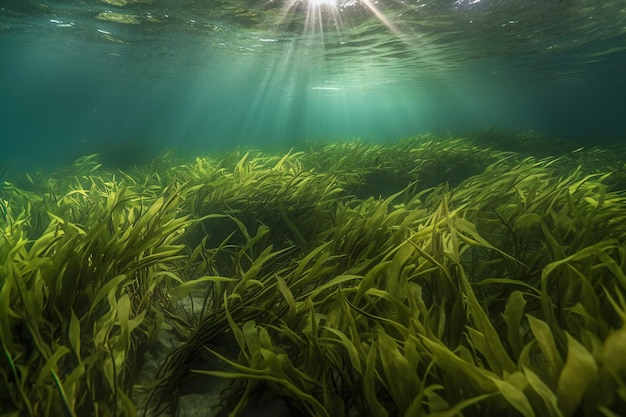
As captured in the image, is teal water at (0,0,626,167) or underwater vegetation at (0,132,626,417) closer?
underwater vegetation at (0,132,626,417)

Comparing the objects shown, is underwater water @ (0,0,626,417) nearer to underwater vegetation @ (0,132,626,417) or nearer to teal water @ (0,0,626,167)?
underwater vegetation @ (0,132,626,417)

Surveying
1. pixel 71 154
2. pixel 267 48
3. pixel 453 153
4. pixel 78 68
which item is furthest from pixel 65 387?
pixel 78 68

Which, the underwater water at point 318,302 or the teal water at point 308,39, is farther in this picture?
the teal water at point 308,39

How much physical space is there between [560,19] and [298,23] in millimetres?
9477

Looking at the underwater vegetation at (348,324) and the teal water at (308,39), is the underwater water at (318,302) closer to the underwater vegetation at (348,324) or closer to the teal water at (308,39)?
the underwater vegetation at (348,324)

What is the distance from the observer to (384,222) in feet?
8.01

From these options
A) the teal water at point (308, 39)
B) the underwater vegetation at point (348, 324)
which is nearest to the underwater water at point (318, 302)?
the underwater vegetation at point (348, 324)

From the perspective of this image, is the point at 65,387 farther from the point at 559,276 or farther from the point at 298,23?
the point at 298,23

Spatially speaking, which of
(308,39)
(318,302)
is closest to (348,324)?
(318,302)

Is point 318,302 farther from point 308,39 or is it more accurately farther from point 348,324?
point 308,39

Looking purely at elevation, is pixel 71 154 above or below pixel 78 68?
below

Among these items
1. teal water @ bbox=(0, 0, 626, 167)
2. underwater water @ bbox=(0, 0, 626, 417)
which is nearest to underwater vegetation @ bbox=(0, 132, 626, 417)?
underwater water @ bbox=(0, 0, 626, 417)

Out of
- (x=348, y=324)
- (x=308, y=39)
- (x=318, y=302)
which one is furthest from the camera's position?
(x=308, y=39)

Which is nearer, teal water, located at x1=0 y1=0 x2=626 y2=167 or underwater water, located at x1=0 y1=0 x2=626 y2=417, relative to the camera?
underwater water, located at x1=0 y1=0 x2=626 y2=417
